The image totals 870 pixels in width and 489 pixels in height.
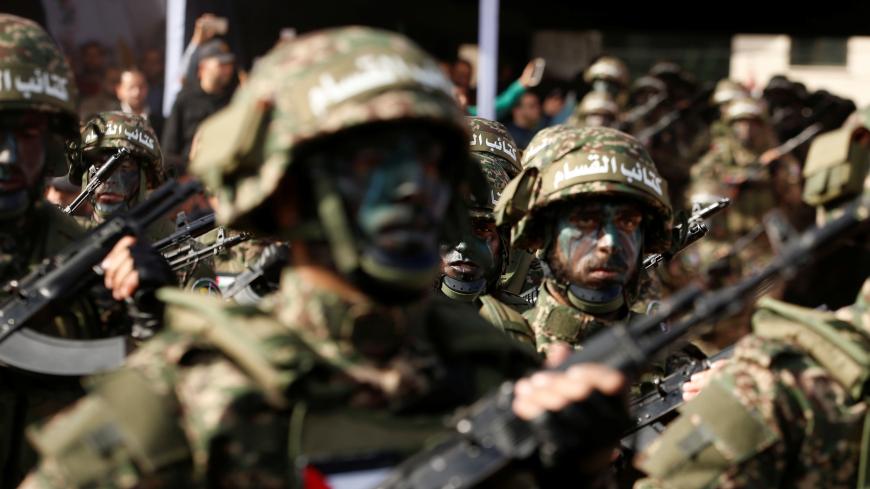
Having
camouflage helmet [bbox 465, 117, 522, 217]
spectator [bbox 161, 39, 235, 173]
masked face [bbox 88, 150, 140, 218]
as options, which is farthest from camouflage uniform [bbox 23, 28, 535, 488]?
spectator [bbox 161, 39, 235, 173]

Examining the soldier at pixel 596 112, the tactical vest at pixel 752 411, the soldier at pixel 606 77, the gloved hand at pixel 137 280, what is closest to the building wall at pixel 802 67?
the soldier at pixel 606 77

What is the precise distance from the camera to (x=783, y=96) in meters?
24.2

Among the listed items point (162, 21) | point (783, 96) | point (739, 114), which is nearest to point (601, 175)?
point (162, 21)

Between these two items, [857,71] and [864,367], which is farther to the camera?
[857,71]

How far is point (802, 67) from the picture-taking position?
101 ft

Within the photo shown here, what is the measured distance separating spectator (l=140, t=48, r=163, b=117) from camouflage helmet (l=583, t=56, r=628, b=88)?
7.02 meters

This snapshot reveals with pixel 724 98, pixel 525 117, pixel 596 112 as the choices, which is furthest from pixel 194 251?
pixel 724 98

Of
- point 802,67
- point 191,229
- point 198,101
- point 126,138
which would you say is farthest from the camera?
point 802,67

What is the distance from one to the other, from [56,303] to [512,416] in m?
2.78

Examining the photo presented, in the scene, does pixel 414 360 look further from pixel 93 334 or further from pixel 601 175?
pixel 601 175

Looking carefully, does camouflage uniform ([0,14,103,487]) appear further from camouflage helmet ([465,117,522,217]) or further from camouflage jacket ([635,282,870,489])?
camouflage helmet ([465,117,522,217])

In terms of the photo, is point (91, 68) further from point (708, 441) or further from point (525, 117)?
point (708, 441)

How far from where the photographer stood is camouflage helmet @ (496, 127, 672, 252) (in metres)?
7.47

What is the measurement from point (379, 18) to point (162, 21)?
2924 millimetres
